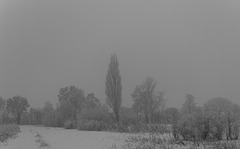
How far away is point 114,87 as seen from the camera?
127ft

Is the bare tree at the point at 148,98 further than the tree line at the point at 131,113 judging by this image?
Yes

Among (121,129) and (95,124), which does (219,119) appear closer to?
(121,129)

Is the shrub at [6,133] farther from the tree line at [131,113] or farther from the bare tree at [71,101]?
the bare tree at [71,101]

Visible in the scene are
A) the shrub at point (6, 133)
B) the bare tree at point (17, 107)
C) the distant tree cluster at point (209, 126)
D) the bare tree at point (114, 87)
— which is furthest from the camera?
the bare tree at point (17, 107)

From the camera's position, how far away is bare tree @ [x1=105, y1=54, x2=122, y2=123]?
3741cm

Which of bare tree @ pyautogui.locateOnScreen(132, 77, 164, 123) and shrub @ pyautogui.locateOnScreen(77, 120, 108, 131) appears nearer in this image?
shrub @ pyautogui.locateOnScreen(77, 120, 108, 131)

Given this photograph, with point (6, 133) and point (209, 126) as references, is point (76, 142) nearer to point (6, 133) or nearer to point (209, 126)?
point (209, 126)

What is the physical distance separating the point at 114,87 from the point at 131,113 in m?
8.67

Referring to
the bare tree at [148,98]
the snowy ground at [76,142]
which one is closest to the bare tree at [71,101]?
the bare tree at [148,98]

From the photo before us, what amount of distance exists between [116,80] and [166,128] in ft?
72.9

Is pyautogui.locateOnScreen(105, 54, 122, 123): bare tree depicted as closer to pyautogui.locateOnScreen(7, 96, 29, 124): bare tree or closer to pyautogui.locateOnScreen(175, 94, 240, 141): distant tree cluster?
pyautogui.locateOnScreen(175, 94, 240, 141): distant tree cluster

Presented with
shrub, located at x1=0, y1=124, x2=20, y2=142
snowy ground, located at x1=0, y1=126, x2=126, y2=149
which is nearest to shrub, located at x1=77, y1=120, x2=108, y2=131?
shrub, located at x1=0, y1=124, x2=20, y2=142

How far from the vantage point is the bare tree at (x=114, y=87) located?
123ft

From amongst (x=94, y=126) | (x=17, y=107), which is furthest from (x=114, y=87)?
(x=17, y=107)
